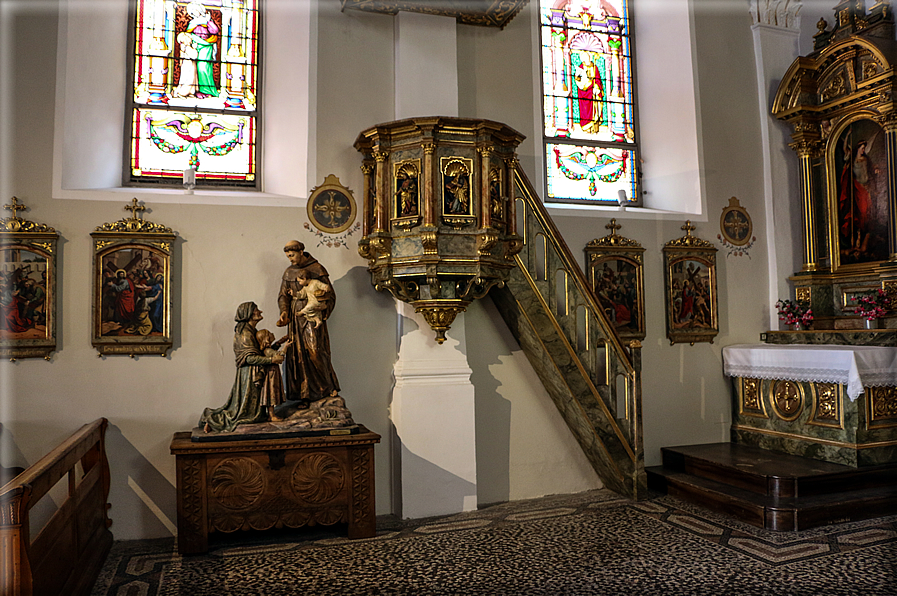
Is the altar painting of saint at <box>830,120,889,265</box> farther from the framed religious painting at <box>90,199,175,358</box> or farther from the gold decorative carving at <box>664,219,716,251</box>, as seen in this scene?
the framed religious painting at <box>90,199,175,358</box>

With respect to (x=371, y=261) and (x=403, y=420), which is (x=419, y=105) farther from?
(x=403, y=420)

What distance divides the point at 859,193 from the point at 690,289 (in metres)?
2.10

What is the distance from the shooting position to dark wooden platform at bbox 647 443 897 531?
17.5 ft

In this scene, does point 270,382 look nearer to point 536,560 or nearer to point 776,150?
point 536,560

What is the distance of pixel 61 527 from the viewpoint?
3.83m

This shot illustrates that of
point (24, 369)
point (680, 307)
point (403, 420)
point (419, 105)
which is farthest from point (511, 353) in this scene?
point (24, 369)

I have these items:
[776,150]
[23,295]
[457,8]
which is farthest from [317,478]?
[776,150]

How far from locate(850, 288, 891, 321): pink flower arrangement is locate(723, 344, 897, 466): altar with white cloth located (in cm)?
57

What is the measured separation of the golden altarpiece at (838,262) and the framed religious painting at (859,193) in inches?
0.4

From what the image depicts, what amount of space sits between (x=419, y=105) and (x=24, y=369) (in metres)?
3.95

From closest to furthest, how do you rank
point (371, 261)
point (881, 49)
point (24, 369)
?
point (24, 369), point (371, 261), point (881, 49)

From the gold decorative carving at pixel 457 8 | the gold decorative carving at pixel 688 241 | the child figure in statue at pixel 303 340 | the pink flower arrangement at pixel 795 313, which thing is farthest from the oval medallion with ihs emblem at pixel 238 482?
the pink flower arrangement at pixel 795 313

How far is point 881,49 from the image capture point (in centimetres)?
692

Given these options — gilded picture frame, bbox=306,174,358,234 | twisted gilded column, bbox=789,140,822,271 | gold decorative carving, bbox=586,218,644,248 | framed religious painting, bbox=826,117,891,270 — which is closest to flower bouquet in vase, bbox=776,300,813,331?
twisted gilded column, bbox=789,140,822,271
